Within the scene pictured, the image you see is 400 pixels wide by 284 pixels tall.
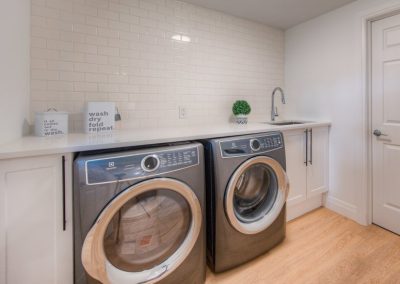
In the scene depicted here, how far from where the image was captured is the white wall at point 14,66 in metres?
1.10

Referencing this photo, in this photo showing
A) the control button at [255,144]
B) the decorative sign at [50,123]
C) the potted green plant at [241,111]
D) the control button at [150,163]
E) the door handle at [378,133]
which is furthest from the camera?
the potted green plant at [241,111]

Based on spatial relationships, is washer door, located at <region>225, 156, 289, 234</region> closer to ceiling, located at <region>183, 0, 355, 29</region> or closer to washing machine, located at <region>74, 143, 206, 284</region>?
washing machine, located at <region>74, 143, 206, 284</region>

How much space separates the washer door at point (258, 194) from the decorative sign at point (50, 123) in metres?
1.22

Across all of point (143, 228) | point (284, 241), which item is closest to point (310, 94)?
point (284, 241)

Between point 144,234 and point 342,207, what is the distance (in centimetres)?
205

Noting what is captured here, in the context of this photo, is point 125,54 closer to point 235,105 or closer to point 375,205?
point 235,105

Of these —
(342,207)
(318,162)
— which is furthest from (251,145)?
(342,207)

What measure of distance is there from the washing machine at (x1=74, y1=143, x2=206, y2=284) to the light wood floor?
41cm

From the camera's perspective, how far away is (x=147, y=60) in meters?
1.86

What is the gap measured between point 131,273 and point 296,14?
271cm

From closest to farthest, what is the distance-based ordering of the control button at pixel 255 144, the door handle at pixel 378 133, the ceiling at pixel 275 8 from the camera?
the control button at pixel 255 144 < the door handle at pixel 378 133 < the ceiling at pixel 275 8

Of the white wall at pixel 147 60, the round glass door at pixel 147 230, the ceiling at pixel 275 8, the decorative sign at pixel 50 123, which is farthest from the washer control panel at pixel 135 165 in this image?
the ceiling at pixel 275 8

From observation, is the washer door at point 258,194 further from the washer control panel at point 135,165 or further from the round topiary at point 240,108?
the round topiary at point 240,108

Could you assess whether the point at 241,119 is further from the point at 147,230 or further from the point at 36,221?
the point at 36,221
